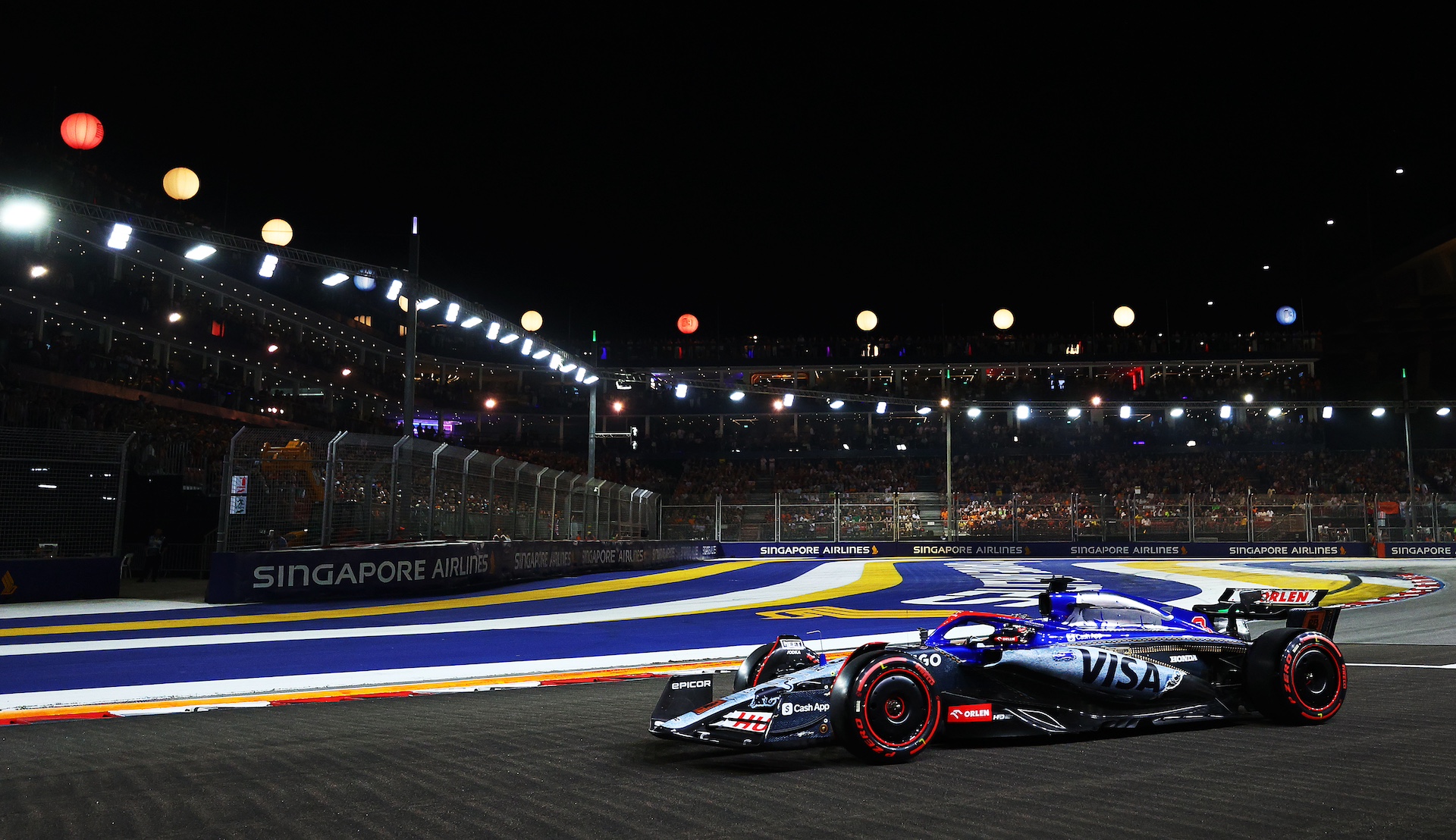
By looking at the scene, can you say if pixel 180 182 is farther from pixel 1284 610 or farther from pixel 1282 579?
pixel 1282 579

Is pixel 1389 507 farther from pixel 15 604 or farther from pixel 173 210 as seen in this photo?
pixel 173 210

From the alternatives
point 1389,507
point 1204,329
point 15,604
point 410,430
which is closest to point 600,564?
point 410,430

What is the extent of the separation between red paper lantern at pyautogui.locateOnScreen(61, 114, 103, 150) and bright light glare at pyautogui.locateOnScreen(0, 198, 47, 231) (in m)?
A: 9.71

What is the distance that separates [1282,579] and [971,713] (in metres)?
19.5

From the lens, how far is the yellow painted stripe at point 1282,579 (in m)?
18.5

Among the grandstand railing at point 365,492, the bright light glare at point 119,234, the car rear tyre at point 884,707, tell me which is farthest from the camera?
the bright light glare at point 119,234

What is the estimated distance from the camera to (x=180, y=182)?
22891 millimetres

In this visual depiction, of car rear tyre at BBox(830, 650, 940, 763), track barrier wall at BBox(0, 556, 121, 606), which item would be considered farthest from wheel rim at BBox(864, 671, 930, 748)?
track barrier wall at BBox(0, 556, 121, 606)

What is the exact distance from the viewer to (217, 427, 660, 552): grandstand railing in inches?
627

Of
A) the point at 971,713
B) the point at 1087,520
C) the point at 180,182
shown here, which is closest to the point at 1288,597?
the point at 971,713

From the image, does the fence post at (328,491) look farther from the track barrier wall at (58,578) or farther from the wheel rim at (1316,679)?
the wheel rim at (1316,679)

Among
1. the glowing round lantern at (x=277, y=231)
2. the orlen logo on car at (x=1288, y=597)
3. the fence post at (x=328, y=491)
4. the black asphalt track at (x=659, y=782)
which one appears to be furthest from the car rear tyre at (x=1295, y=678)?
the glowing round lantern at (x=277, y=231)

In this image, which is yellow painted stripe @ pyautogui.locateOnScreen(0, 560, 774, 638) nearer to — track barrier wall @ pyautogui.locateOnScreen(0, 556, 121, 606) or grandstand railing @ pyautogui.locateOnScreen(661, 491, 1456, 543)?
track barrier wall @ pyautogui.locateOnScreen(0, 556, 121, 606)

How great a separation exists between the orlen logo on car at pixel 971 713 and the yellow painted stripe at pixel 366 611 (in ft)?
33.5
